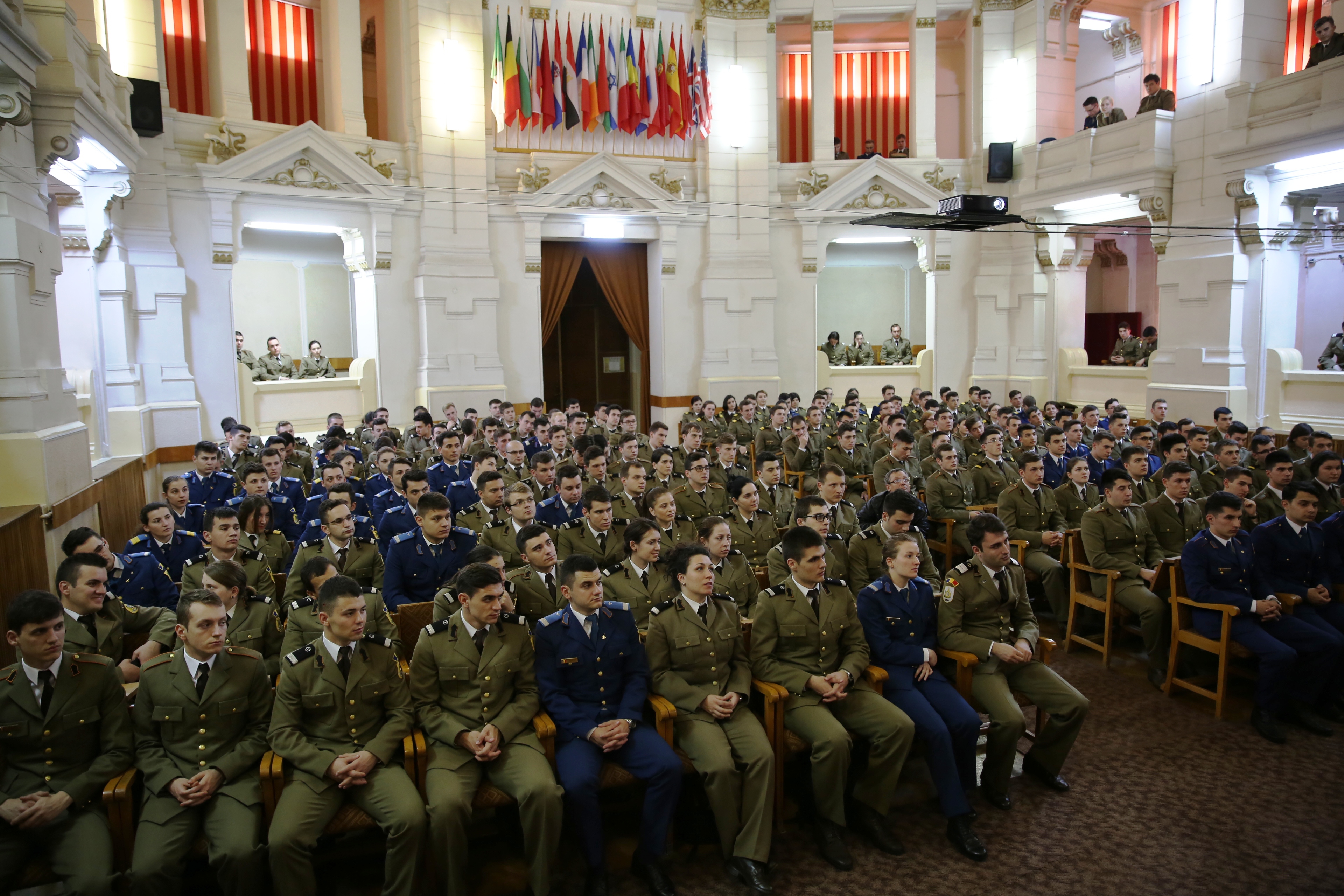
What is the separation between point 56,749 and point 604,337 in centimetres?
1157

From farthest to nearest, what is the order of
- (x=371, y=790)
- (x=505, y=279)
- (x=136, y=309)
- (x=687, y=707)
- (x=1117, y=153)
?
(x=505, y=279) < (x=1117, y=153) < (x=136, y=309) < (x=687, y=707) < (x=371, y=790)

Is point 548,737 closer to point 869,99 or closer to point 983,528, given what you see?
point 983,528

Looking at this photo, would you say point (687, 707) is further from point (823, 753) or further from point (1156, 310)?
point (1156, 310)

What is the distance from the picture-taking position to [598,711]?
3.22 metres

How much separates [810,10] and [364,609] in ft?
39.9

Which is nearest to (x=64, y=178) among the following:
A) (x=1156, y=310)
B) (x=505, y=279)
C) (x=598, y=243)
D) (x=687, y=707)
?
(x=505, y=279)

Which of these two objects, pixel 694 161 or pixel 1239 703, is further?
pixel 694 161

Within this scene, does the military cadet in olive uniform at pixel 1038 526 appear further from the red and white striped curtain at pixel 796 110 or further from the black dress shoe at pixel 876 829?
the red and white striped curtain at pixel 796 110

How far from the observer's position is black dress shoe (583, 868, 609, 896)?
289 cm

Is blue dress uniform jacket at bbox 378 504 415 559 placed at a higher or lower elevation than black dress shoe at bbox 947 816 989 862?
higher

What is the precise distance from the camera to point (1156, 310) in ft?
46.6

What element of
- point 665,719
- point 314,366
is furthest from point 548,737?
point 314,366

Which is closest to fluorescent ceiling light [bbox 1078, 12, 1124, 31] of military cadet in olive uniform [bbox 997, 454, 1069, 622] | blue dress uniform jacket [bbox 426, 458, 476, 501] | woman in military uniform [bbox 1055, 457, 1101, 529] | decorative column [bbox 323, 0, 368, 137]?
woman in military uniform [bbox 1055, 457, 1101, 529]

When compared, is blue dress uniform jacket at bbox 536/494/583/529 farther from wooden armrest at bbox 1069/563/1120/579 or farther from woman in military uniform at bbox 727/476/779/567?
wooden armrest at bbox 1069/563/1120/579
